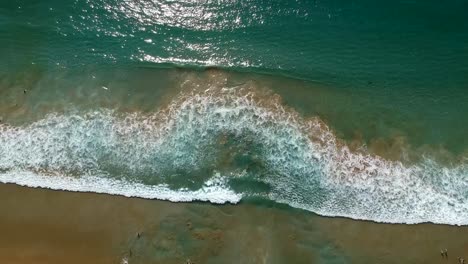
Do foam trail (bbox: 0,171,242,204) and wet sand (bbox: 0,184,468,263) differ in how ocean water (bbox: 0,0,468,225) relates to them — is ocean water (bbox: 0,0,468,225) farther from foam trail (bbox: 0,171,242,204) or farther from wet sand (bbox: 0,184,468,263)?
wet sand (bbox: 0,184,468,263)

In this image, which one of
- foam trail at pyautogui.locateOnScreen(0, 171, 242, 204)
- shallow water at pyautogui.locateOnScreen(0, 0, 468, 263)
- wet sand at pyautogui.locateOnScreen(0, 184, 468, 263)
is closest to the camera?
wet sand at pyautogui.locateOnScreen(0, 184, 468, 263)

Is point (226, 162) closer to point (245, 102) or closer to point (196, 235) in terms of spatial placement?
point (245, 102)

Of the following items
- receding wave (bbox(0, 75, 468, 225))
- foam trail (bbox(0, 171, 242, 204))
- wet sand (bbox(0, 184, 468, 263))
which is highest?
receding wave (bbox(0, 75, 468, 225))

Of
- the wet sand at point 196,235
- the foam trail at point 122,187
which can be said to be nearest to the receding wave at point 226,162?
the foam trail at point 122,187

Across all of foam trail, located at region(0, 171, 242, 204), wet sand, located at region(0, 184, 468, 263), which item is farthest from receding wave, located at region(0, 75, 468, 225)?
wet sand, located at region(0, 184, 468, 263)

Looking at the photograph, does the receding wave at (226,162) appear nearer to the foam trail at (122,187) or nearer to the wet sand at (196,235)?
the foam trail at (122,187)
